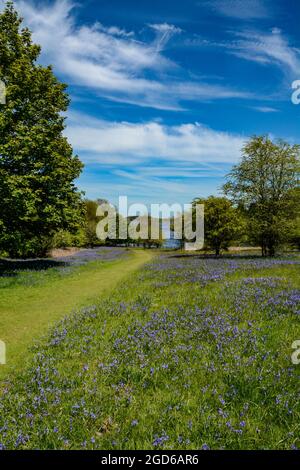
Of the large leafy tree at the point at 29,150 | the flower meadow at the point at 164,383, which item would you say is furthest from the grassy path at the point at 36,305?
the large leafy tree at the point at 29,150

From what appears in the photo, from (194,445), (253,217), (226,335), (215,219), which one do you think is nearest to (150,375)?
(194,445)

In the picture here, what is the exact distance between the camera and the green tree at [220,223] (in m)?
42.9

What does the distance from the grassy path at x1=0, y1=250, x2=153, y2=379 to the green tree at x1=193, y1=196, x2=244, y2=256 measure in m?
24.5

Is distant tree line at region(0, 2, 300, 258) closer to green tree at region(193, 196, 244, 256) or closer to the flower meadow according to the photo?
green tree at region(193, 196, 244, 256)

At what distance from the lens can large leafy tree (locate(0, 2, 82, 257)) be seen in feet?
72.5

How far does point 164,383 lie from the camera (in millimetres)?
6031

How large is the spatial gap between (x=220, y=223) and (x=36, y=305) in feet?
108

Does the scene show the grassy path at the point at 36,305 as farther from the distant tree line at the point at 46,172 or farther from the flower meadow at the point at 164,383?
the distant tree line at the point at 46,172

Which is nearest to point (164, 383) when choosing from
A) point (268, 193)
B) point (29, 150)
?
point (29, 150)

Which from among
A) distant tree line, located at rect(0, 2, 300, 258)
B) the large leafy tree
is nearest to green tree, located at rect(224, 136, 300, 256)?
distant tree line, located at rect(0, 2, 300, 258)

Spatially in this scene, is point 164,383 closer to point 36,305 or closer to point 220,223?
point 36,305

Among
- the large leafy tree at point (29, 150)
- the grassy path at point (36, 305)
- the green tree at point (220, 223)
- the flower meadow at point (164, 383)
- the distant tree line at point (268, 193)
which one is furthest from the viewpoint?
the green tree at point (220, 223)

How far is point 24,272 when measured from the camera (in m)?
23.5

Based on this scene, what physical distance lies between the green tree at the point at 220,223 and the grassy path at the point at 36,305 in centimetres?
2451
